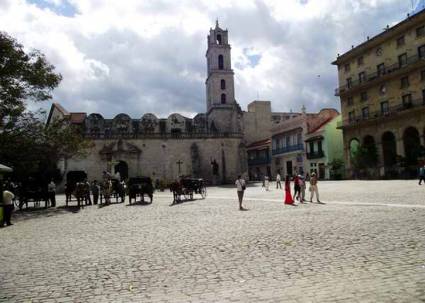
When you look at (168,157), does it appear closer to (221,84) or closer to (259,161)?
(221,84)

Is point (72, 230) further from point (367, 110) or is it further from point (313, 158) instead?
point (313, 158)

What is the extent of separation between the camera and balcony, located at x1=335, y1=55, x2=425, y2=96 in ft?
125

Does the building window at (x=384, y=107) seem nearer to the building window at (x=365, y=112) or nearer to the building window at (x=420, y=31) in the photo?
the building window at (x=365, y=112)

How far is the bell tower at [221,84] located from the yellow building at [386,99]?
631 inches

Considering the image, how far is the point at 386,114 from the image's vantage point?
4119 cm

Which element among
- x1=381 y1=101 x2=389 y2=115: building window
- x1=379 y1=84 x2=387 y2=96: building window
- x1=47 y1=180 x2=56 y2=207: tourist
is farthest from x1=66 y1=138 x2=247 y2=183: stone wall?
x1=47 y1=180 x2=56 y2=207: tourist

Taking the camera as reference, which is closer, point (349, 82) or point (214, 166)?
point (349, 82)

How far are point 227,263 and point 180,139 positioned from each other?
48.1 m

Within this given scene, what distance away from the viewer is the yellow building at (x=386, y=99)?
3753 centimetres

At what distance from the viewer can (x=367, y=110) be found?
44.5 metres

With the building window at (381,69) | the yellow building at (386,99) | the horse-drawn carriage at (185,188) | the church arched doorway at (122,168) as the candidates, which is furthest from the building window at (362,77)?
the church arched doorway at (122,168)

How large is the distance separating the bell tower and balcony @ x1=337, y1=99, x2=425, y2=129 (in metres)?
16.5

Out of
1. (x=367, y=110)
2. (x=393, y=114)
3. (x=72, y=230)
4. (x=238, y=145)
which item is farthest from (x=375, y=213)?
(x=238, y=145)

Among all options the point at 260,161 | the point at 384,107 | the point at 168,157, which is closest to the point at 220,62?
the point at 168,157
